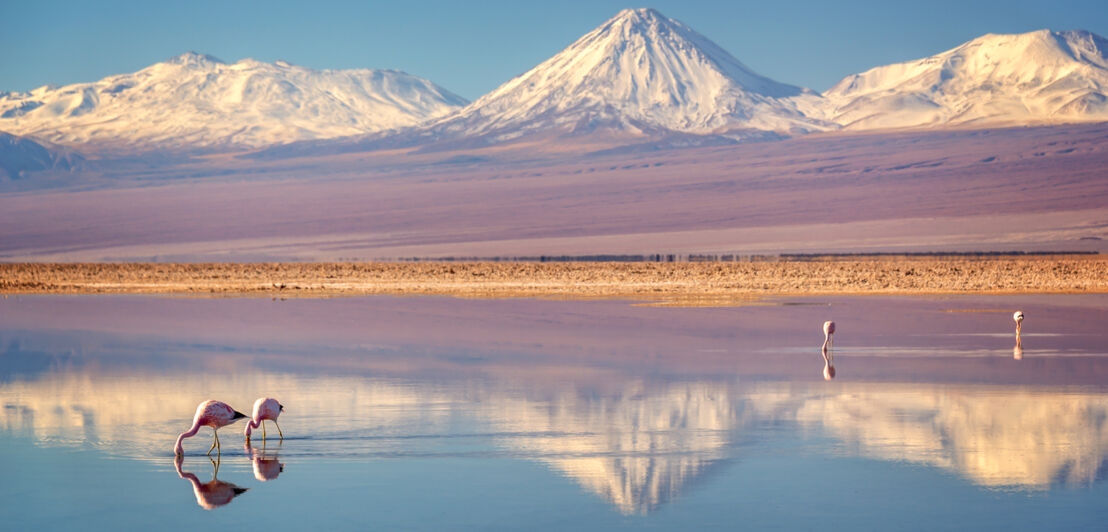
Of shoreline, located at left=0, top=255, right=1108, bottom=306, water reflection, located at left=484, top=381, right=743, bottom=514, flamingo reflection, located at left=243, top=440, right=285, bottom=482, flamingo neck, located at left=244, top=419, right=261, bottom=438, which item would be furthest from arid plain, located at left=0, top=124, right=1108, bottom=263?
flamingo reflection, located at left=243, top=440, right=285, bottom=482

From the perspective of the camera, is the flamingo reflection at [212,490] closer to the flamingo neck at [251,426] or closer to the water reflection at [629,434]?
the flamingo neck at [251,426]

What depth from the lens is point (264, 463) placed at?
1066 cm

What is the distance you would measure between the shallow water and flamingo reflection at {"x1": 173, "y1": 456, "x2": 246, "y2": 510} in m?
0.03

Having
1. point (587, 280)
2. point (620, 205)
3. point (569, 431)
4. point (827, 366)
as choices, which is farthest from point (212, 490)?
point (620, 205)

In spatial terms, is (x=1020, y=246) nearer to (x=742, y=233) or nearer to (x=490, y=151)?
(x=742, y=233)

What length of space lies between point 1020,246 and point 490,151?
358ft

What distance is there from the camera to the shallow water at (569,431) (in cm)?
892

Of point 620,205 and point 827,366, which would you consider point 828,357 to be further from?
point 620,205

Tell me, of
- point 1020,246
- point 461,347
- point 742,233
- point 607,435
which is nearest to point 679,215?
point 742,233

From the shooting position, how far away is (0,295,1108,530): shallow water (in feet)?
29.3

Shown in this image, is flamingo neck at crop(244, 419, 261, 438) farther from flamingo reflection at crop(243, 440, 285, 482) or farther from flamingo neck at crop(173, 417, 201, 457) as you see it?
flamingo neck at crop(173, 417, 201, 457)

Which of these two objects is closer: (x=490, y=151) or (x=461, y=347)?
(x=461, y=347)

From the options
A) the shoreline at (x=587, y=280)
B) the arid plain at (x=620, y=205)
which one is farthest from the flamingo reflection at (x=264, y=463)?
Result: the arid plain at (x=620, y=205)

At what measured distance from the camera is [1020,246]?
9512 cm
